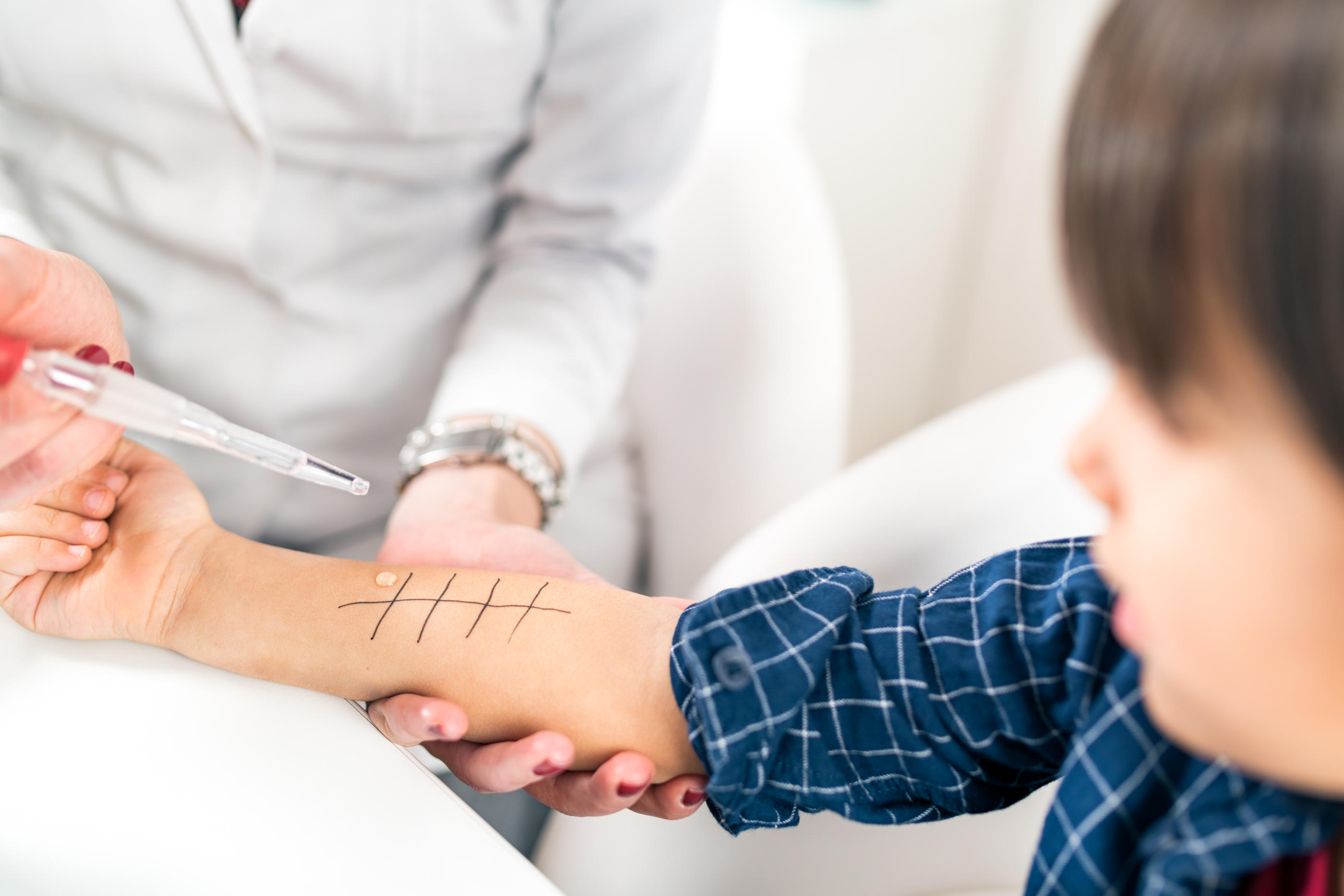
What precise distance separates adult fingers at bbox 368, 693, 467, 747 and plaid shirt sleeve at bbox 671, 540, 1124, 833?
122 mm

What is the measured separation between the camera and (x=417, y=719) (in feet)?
1.70

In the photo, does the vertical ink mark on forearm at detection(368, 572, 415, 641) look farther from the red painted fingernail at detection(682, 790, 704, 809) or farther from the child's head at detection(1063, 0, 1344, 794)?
the child's head at detection(1063, 0, 1344, 794)

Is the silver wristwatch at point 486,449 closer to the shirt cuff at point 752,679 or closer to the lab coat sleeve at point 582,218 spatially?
the lab coat sleeve at point 582,218

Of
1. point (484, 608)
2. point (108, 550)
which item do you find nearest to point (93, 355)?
point (108, 550)

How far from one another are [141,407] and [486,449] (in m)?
0.31

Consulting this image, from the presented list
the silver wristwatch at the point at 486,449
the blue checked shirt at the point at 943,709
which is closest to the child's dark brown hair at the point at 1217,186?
the blue checked shirt at the point at 943,709

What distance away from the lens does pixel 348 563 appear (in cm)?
60

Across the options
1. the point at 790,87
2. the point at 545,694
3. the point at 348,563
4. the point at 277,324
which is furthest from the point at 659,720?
the point at 790,87

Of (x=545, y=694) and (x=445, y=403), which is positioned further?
(x=445, y=403)

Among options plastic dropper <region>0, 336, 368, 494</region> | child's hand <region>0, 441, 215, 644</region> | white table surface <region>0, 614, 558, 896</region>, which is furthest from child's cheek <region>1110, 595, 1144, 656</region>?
child's hand <region>0, 441, 215, 644</region>

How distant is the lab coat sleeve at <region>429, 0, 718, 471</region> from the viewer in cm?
79

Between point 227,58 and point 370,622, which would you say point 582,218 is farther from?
point 370,622

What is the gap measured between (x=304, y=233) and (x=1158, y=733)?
68 centimetres

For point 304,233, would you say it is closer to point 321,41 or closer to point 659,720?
point 321,41
